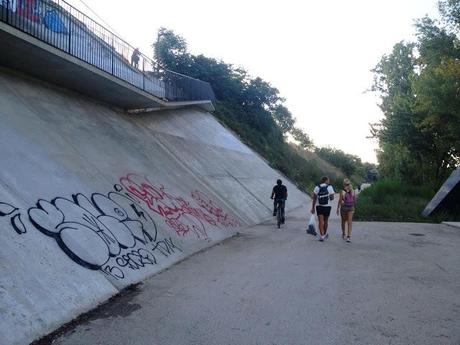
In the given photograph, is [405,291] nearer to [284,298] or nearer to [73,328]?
[284,298]

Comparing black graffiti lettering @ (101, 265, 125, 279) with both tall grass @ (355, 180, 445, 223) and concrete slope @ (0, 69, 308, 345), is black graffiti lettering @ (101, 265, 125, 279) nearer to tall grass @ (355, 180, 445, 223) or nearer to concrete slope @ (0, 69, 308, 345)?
concrete slope @ (0, 69, 308, 345)

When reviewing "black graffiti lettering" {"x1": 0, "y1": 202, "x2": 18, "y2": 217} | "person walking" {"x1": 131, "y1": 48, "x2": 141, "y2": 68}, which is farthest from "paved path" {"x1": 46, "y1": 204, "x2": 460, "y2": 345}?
"person walking" {"x1": 131, "y1": 48, "x2": 141, "y2": 68}

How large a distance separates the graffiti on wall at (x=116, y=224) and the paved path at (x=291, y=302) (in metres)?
0.57

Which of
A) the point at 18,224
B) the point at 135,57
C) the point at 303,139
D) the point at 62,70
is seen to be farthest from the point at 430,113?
the point at 303,139

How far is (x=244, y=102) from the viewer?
37188 mm

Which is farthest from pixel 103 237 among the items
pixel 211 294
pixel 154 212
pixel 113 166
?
pixel 113 166

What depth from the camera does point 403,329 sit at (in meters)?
4.62

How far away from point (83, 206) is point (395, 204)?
52.2 ft

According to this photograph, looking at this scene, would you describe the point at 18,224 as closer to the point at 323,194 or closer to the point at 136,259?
the point at 136,259

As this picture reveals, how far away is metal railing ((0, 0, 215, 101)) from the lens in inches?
410

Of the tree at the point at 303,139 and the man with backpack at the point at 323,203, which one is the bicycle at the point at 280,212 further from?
the tree at the point at 303,139

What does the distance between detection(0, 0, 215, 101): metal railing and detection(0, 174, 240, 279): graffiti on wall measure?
4429 millimetres

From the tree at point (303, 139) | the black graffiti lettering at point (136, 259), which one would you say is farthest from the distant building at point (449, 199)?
the tree at point (303, 139)

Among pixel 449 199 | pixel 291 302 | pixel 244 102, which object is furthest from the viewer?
pixel 244 102
